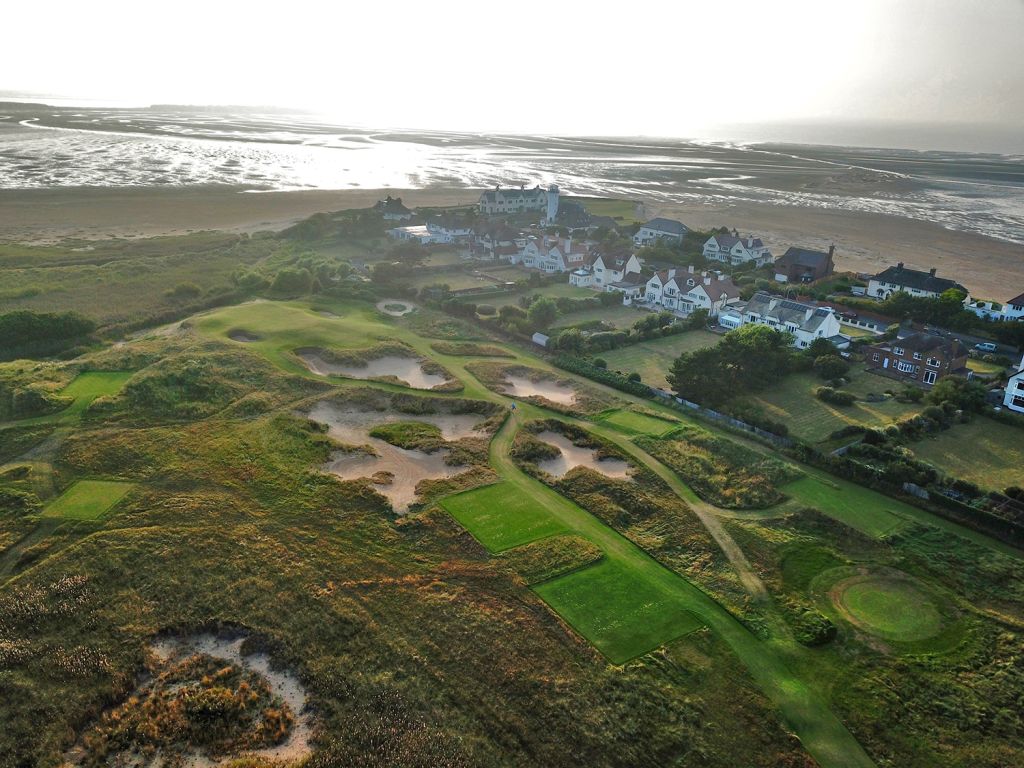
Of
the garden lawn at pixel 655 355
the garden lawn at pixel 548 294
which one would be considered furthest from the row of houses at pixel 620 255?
the garden lawn at pixel 655 355

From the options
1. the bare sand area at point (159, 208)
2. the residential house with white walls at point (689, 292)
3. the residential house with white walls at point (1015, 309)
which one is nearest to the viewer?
the residential house with white walls at point (1015, 309)

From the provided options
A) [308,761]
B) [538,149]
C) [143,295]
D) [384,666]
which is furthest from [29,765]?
[538,149]

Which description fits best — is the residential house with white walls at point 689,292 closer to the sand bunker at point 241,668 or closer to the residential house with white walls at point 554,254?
the residential house with white walls at point 554,254

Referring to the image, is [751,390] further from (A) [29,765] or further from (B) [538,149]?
(B) [538,149]

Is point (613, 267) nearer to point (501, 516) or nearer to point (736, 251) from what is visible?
point (736, 251)

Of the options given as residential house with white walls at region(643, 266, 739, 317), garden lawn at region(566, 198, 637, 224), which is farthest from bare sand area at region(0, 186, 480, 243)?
residential house with white walls at region(643, 266, 739, 317)

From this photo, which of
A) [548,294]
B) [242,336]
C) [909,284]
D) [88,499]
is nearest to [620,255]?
[548,294]
